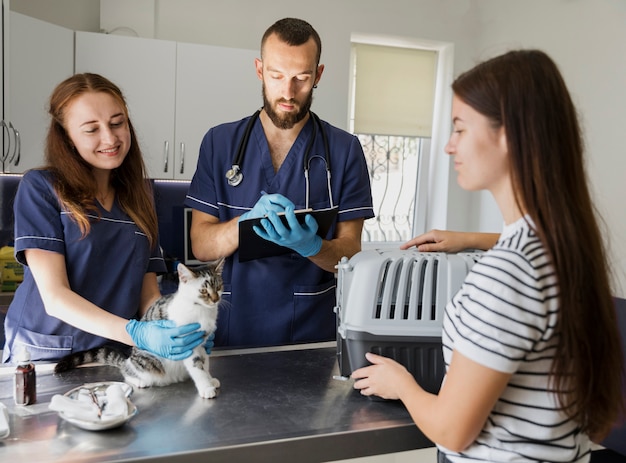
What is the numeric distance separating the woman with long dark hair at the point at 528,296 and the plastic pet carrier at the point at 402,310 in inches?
10.7

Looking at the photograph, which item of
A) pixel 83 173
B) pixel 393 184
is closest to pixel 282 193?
pixel 83 173

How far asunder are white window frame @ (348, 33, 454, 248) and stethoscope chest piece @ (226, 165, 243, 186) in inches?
88.6

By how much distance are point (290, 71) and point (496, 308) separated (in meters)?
1.12

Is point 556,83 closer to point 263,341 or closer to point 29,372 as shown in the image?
point 29,372

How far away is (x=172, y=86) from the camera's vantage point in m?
3.17

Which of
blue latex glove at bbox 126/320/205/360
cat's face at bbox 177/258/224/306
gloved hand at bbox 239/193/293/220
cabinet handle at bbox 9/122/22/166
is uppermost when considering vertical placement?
cabinet handle at bbox 9/122/22/166

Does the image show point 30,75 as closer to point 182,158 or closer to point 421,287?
point 182,158

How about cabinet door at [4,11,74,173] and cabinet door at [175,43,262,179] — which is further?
cabinet door at [175,43,262,179]

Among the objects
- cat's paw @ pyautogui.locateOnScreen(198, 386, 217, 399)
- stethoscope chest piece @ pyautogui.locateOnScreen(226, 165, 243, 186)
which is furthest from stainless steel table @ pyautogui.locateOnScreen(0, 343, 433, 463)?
stethoscope chest piece @ pyautogui.locateOnScreen(226, 165, 243, 186)

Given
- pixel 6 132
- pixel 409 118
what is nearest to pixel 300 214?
pixel 6 132

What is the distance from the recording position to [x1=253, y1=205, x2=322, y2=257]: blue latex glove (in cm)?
141

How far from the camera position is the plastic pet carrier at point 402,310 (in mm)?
1165

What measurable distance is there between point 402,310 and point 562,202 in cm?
43

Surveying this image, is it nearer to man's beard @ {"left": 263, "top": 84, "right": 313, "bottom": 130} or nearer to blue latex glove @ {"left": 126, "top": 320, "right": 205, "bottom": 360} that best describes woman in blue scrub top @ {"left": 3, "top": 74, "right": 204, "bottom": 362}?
blue latex glove @ {"left": 126, "top": 320, "right": 205, "bottom": 360}
